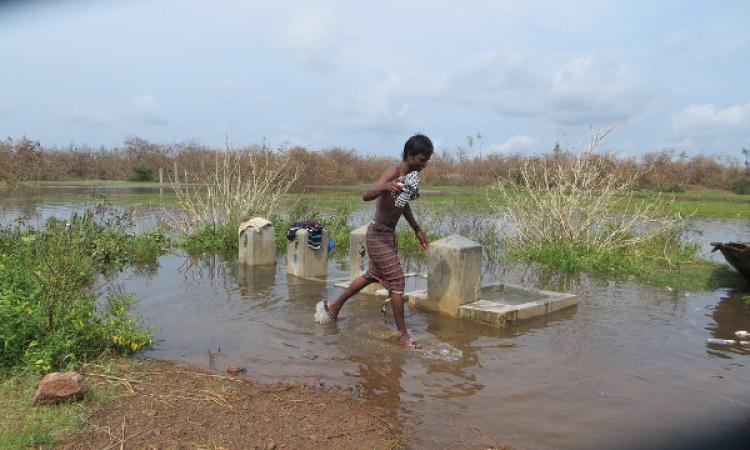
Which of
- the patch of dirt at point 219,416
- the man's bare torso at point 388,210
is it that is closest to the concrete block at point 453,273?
the man's bare torso at point 388,210

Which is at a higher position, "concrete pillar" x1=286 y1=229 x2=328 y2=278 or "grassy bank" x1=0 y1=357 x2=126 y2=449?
"concrete pillar" x1=286 y1=229 x2=328 y2=278

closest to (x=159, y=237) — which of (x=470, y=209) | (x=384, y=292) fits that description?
(x=384, y=292)

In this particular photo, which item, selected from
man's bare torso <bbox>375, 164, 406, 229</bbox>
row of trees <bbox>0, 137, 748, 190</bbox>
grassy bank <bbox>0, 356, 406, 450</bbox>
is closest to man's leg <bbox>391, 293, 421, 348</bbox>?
man's bare torso <bbox>375, 164, 406, 229</bbox>

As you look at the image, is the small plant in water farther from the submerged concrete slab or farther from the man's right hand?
the man's right hand

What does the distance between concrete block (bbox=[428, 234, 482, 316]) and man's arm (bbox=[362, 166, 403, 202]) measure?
59.7 inches

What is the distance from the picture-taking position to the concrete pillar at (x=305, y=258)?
326 inches

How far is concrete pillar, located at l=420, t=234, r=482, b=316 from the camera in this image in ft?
20.2

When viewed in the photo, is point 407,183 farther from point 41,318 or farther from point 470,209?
point 470,209

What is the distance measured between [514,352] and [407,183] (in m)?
1.85

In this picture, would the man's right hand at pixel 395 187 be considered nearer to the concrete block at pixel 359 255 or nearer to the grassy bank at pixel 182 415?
the grassy bank at pixel 182 415

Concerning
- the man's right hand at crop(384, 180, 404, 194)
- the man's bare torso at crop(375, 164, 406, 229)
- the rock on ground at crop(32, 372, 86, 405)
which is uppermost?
the man's right hand at crop(384, 180, 404, 194)

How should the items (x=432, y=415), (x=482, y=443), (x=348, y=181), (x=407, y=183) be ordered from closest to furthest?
(x=482, y=443)
(x=432, y=415)
(x=407, y=183)
(x=348, y=181)

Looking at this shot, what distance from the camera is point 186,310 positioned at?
6254 mm

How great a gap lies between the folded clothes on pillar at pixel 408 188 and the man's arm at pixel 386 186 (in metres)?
0.11
